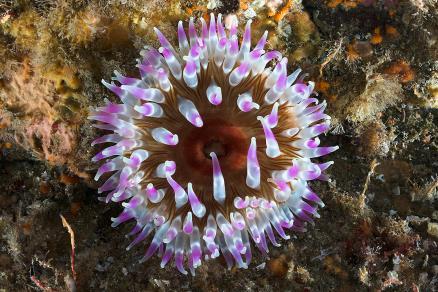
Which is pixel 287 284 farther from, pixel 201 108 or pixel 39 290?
pixel 39 290

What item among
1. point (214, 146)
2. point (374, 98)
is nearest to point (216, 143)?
point (214, 146)

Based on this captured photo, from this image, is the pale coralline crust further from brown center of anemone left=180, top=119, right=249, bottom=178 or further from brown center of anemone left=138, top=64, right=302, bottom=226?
brown center of anemone left=180, top=119, right=249, bottom=178

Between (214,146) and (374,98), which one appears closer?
(214,146)

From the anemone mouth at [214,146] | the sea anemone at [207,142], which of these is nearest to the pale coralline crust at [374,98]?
the sea anemone at [207,142]

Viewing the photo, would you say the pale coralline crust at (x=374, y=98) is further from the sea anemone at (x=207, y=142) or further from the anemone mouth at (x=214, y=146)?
the anemone mouth at (x=214, y=146)

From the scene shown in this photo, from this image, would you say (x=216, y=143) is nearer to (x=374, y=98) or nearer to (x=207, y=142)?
(x=207, y=142)

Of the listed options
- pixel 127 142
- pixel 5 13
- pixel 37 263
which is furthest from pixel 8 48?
pixel 37 263

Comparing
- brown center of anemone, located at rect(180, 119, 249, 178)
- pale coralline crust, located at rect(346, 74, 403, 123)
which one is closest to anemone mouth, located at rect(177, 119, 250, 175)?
brown center of anemone, located at rect(180, 119, 249, 178)

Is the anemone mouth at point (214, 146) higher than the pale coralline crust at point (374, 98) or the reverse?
the reverse

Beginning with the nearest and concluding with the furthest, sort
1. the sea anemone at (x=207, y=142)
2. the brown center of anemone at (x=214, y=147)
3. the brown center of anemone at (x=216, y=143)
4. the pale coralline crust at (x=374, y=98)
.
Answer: the sea anemone at (x=207, y=142) → the brown center of anemone at (x=216, y=143) → the brown center of anemone at (x=214, y=147) → the pale coralline crust at (x=374, y=98)
